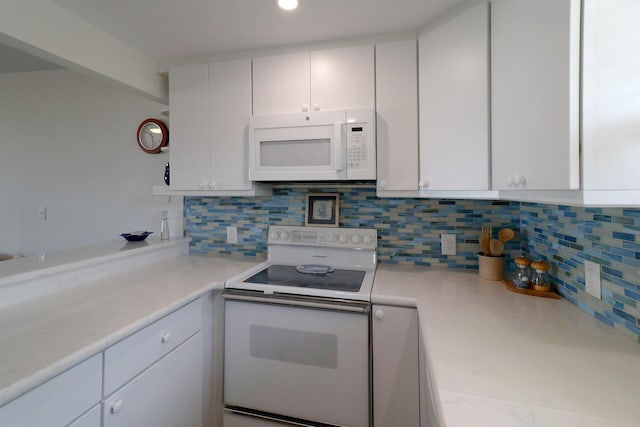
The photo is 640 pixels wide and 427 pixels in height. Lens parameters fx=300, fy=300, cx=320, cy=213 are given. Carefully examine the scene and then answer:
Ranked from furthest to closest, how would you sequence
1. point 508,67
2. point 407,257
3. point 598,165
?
point 407,257, point 508,67, point 598,165

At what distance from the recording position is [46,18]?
1.33 metres

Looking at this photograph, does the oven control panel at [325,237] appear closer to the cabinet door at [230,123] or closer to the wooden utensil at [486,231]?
the cabinet door at [230,123]

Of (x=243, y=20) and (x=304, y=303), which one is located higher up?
(x=243, y=20)

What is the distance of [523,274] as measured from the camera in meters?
1.43

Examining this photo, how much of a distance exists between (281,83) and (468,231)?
4.63 ft

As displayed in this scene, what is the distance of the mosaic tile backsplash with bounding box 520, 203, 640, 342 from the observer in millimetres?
905

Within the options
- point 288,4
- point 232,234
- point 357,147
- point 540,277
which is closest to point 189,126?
point 232,234

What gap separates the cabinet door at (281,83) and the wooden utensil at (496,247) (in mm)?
1278

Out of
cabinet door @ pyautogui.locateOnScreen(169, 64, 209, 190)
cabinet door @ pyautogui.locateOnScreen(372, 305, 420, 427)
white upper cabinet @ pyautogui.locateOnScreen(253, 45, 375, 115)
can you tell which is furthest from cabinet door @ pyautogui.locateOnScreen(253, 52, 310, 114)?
cabinet door @ pyautogui.locateOnScreen(372, 305, 420, 427)

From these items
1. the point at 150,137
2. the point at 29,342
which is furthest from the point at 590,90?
the point at 150,137

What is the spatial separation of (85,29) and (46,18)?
0.18 m

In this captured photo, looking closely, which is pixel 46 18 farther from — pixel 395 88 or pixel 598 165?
pixel 598 165

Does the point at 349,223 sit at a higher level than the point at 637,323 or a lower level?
higher

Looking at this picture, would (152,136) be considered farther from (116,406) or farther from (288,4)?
(116,406)
